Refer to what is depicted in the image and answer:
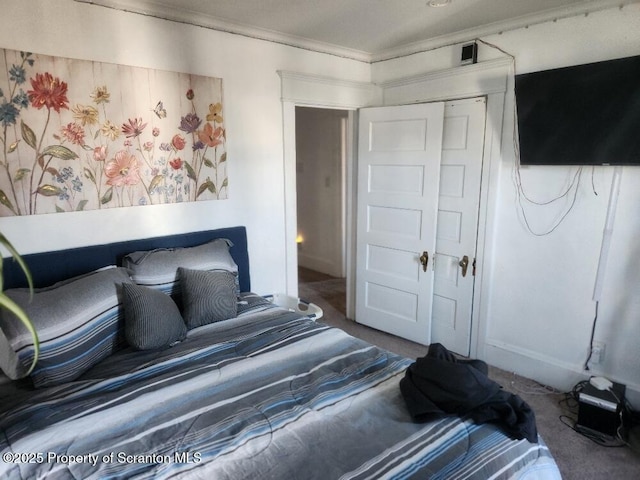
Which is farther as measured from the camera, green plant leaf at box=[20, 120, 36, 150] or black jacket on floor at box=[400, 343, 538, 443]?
green plant leaf at box=[20, 120, 36, 150]

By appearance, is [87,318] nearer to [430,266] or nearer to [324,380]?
[324,380]

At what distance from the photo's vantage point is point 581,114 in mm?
2318

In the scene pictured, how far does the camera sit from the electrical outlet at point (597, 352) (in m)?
2.50

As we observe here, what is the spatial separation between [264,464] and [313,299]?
320 centimetres

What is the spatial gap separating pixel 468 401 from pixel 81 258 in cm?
200

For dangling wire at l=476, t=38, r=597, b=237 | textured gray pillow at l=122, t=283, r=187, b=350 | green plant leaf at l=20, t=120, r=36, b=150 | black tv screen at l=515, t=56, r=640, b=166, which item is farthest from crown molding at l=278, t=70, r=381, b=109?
textured gray pillow at l=122, t=283, r=187, b=350

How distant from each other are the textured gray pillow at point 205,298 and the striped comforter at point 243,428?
12.7 inches

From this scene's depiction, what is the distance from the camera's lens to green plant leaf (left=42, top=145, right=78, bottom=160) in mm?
2062

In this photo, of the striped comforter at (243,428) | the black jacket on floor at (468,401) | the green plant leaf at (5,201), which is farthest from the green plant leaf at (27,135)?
the black jacket on floor at (468,401)

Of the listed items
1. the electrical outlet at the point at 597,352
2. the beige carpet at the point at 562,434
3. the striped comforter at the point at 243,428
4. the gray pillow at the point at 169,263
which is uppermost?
the gray pillow at the point at 169,263

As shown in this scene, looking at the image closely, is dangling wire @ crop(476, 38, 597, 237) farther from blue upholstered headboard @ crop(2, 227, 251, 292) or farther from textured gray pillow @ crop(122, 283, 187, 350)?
textured gray pillow @ crop(122, 283, 187, 350)

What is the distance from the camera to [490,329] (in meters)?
3.00

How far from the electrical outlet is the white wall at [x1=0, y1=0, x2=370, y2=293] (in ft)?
7.01

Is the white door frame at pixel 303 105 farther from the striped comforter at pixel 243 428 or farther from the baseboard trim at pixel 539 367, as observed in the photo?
the baseboard trim at pixel 539 367
